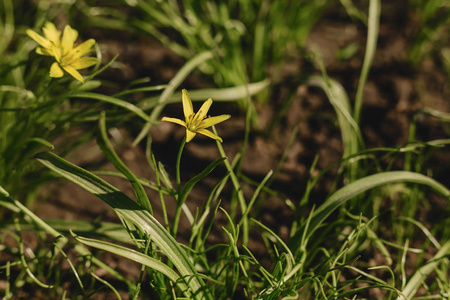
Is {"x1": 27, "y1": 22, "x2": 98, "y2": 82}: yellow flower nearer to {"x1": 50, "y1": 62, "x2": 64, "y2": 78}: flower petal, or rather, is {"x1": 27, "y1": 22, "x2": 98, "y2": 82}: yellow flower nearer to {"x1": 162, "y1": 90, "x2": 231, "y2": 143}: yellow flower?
{"x1": 50, "y1": 62, "x2": 64, "y2": 78}: flower petal

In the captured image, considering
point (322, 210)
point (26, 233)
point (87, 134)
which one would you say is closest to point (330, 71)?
point (322, 210)

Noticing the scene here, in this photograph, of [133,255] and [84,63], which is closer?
[133,255]

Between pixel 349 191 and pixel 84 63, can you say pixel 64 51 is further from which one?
Answer: pixel 349 191

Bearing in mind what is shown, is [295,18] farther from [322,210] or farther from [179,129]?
[322,210]

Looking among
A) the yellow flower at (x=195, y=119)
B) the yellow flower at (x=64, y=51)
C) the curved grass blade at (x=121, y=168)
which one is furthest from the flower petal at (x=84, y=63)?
the yellow flower at (x=195, y=119)

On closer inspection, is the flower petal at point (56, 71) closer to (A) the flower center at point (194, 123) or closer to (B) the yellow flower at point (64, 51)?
(B) the yellow flower at point (64, 51)

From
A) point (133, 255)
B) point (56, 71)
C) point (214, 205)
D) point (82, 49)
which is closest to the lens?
point (133, 255)

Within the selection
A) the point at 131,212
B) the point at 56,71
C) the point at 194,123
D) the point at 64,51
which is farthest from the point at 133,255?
the point at 64,51

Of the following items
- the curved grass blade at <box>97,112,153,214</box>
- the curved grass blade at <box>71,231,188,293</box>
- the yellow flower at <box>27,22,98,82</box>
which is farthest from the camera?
the yellow flower at <box>27,22,98,82</box>

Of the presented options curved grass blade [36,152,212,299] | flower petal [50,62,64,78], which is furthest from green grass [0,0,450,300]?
flower petal [50,62,64,78]
